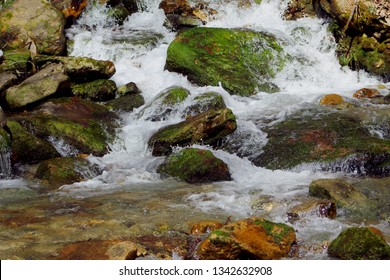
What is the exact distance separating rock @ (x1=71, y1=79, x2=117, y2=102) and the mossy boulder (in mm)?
3891

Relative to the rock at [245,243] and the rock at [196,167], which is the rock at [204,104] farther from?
the rock at [245,243]

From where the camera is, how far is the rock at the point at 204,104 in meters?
10.4

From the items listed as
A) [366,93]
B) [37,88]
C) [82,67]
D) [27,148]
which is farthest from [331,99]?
[27,148]

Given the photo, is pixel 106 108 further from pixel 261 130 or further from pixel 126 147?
pixel 261 130

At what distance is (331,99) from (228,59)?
108 inches

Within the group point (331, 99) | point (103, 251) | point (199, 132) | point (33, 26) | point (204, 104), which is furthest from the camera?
point (33, 26)

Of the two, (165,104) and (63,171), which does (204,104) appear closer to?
(165,104)

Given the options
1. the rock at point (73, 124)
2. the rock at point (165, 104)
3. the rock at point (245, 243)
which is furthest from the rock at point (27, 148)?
the rock at point (245, 243)

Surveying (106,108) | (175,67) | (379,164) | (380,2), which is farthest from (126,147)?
(380,2)

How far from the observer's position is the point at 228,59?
12453 millimetres

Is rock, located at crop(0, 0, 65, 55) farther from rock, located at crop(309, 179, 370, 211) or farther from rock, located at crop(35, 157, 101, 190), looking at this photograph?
rock, located at crop(309, 179, 370, 211)

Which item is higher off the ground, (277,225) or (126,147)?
(277,225)

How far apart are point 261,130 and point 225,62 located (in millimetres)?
3385
